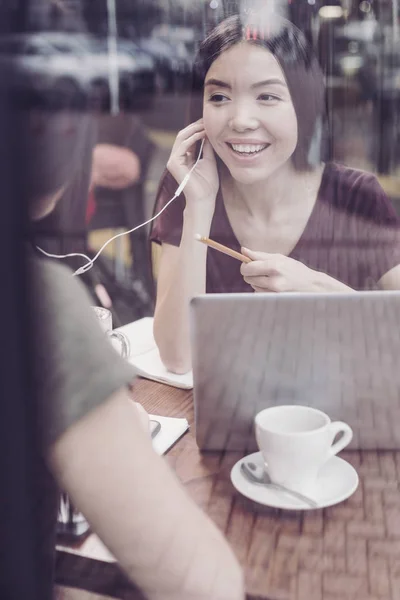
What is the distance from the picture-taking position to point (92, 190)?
1.26m

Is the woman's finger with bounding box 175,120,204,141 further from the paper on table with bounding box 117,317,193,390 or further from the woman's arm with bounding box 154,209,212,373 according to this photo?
the paper on table with bounding box 117,317,193,390

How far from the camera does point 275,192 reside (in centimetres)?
143

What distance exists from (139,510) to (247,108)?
0.95 metres

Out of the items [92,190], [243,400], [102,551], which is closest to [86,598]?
[102,551]

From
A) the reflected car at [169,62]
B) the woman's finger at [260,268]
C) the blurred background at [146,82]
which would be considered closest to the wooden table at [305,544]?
the blurred background at [146,82]

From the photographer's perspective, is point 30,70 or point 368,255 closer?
point 30,70

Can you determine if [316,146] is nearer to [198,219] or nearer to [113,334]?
[198,219]

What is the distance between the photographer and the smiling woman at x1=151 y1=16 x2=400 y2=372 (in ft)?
4.06

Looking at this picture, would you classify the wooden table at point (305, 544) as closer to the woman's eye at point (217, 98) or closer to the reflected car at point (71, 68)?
the reflected car at point (71, 68)

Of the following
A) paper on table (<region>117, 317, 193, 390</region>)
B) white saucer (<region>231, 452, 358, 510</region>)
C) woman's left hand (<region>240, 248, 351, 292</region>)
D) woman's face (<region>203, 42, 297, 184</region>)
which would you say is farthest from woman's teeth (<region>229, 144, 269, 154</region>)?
white saucer (<region>231, 452, 358, 510</region>)

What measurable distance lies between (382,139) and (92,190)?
2.18ft

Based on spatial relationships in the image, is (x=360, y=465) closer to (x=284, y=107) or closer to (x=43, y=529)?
(x=43, y=529)

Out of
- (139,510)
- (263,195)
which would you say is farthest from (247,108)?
(139,510)

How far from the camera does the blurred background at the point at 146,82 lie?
2.25 feet
